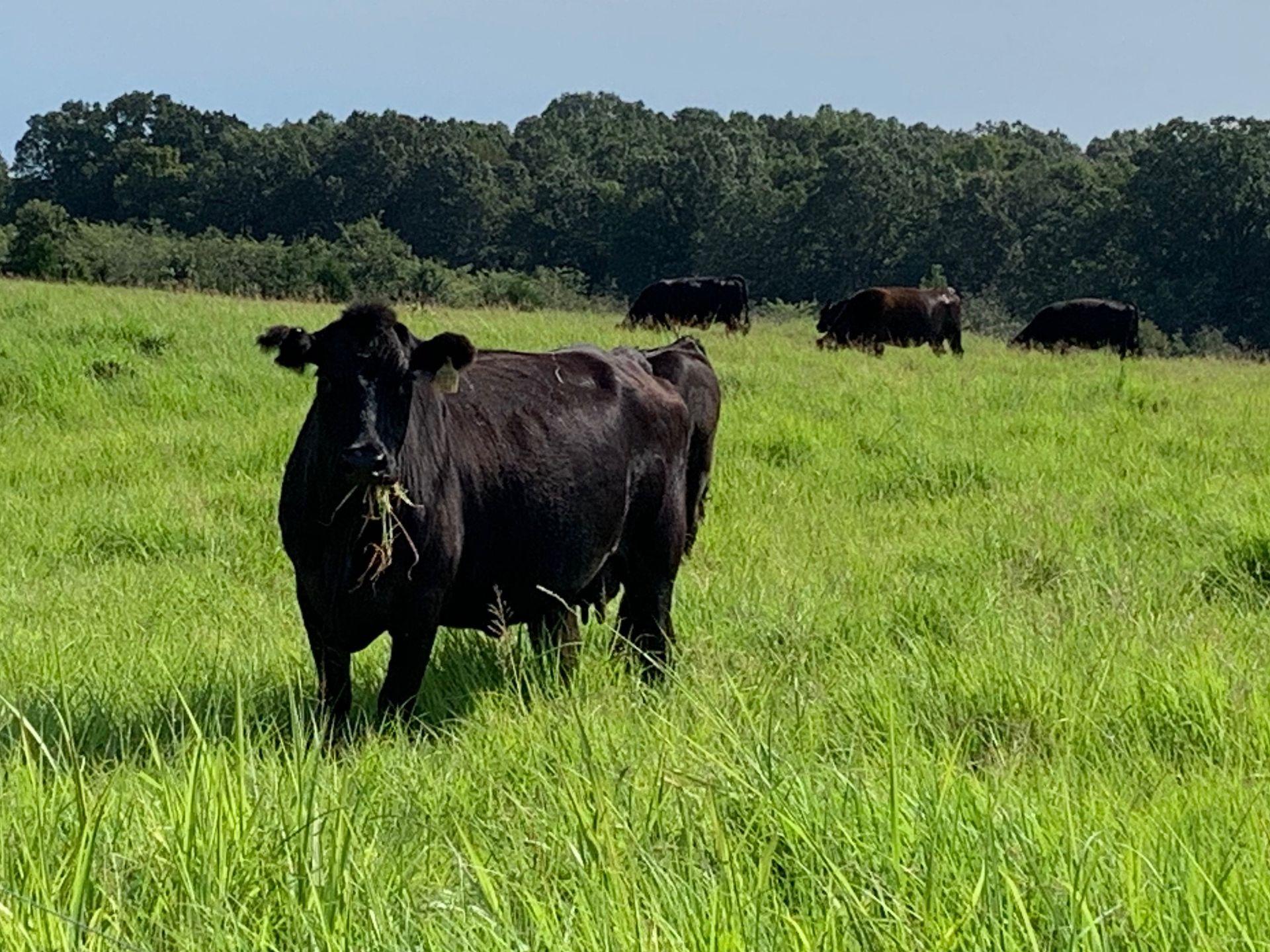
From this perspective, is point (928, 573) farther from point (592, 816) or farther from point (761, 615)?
point (592, 816)

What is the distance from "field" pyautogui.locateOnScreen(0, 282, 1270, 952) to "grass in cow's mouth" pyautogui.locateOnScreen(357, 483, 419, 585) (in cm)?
58

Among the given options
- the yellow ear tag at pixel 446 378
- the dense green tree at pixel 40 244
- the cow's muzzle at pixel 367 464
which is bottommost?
the cow's muzzle at pixel 367 464

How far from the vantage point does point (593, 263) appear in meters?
84.1

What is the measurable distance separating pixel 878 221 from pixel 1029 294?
1200 centimetres

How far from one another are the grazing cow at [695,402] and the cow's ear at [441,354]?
218cm

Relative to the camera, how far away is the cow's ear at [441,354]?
433cm

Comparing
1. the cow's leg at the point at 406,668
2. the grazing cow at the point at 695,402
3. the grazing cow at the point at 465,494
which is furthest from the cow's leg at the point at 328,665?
the grazing cow at the point at 695,402

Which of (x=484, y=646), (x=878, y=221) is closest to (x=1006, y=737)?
(x=484, y=646)

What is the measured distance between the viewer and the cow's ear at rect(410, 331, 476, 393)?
4332 millimetres

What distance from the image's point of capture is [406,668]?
14.2 feet

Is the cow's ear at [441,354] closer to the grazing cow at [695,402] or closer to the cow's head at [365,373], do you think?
the cow's head at [365,373]

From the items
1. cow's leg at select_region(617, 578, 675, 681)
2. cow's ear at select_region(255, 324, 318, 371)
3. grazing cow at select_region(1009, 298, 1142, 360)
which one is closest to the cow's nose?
cow's ear at select_region(255, 324, 318, 371)

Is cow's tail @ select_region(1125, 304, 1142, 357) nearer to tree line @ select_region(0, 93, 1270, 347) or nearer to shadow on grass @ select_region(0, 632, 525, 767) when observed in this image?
tree line @ select_region(0, 93, 1270, 347)

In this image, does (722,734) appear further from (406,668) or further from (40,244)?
(40,244)
